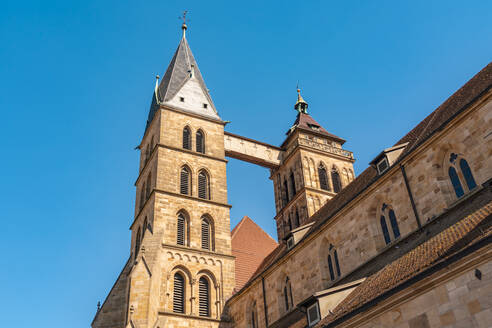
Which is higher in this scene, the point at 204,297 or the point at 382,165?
the point at 382,165

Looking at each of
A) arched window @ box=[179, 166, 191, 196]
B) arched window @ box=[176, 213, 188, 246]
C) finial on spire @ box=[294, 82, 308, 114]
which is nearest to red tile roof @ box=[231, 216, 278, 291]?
arched window @ box=[176, 213, 188, 246]

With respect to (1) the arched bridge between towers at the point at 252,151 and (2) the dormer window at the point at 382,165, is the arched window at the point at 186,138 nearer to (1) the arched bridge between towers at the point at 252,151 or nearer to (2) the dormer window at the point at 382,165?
(1) the arched bridge between towers at the point at 252,151

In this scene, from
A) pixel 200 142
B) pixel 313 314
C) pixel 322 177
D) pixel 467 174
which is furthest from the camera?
pixel 322 177

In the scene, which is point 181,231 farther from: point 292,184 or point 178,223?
point 292,184

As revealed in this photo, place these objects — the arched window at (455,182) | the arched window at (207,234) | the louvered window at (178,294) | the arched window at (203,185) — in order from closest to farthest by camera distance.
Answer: the arched window at (455,182), the louvered window at (178,294), the arched window at (207,234), the arched window at (203,185)

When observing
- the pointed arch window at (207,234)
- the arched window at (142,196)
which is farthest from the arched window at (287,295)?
the arched window at (142,196)

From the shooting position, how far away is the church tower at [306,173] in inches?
1228

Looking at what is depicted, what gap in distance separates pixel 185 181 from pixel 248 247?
5.31 meters

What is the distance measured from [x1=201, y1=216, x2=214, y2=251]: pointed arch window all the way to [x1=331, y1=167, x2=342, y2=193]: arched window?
9.31 meters

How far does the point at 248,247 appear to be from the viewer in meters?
29.3

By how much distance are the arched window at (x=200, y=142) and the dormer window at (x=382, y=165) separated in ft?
45.4

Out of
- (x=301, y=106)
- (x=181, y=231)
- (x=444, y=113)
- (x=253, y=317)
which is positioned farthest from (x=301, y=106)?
(x=444, y=113)

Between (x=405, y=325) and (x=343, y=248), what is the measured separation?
7804mm

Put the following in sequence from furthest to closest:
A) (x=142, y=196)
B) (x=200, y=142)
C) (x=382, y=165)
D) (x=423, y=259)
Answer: (x=200, y=142), (x=142, y=196), (x=382, y=165), (x=423, y=259)
